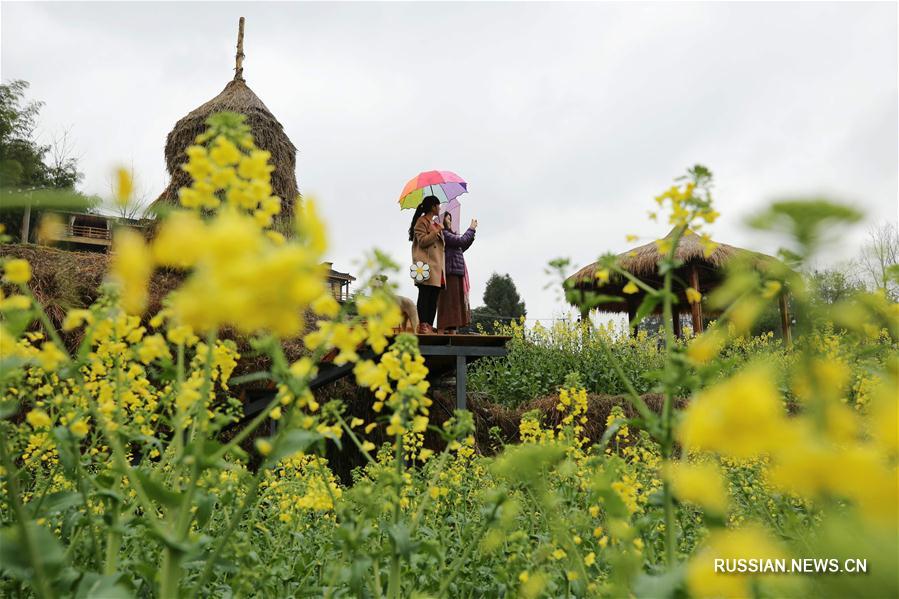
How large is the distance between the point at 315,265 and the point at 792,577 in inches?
31.2

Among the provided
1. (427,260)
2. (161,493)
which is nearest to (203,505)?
(161,493)

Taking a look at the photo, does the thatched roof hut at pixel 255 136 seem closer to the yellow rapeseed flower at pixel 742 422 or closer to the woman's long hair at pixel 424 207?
the woman's long hair at pixel 424 207

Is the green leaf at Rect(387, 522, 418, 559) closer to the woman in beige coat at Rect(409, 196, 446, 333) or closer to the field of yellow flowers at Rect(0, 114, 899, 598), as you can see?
the field of yellow flowers at Rect(0, 114, 899, 598)

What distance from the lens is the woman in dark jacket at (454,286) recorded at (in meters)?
7.68

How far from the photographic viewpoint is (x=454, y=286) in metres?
7.76

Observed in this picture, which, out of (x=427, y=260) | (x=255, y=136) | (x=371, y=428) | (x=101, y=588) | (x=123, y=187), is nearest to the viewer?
(x=123, y=187)

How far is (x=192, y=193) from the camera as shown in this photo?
1.01 metres

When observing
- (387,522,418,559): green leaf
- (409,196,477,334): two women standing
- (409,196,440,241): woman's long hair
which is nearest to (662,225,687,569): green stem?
(387,522,418,559): green leaf

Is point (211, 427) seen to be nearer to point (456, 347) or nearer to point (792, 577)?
point (792, 577)

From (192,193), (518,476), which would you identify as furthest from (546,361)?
(192,193)

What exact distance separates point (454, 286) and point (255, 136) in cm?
383

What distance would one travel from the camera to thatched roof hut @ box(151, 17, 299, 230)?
28.9ft

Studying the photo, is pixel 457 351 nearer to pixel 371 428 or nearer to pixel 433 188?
pixel 433 188

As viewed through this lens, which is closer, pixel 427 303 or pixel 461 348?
pixel 461 348
